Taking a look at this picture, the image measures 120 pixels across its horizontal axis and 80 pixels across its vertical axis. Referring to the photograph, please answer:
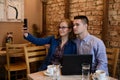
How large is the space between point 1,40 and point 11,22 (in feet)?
1.43

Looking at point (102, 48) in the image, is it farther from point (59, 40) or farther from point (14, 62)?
point (14, 62)

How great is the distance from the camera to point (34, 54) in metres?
2.58

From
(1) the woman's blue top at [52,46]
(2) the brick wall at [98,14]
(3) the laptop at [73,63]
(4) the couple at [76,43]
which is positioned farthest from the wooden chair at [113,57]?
(3) the laptop at [73,63]

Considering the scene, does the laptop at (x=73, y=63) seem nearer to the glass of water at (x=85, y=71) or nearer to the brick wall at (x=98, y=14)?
the glass of water at (x=85, y=71)

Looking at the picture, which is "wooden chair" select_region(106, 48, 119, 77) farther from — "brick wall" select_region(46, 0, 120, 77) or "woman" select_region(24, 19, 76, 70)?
"woman" select_region(24, 19, 76, 70)

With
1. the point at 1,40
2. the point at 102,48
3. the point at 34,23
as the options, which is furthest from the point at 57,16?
the point at 102,48

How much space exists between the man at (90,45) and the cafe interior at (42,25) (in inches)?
12.8

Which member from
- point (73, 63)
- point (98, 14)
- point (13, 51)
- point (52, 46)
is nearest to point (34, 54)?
point (52, 46)

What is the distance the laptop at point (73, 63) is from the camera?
1.80 m

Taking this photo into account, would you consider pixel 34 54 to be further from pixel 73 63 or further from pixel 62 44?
pixel 73 63

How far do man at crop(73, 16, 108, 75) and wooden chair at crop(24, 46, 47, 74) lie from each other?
0.65 m

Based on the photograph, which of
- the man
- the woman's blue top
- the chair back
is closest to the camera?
the man

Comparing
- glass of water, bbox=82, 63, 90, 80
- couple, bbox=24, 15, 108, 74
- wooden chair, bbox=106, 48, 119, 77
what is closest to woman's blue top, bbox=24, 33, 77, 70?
couple, bbox=24, 15, 108, 74

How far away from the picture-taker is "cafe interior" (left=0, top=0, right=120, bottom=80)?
266 cm
